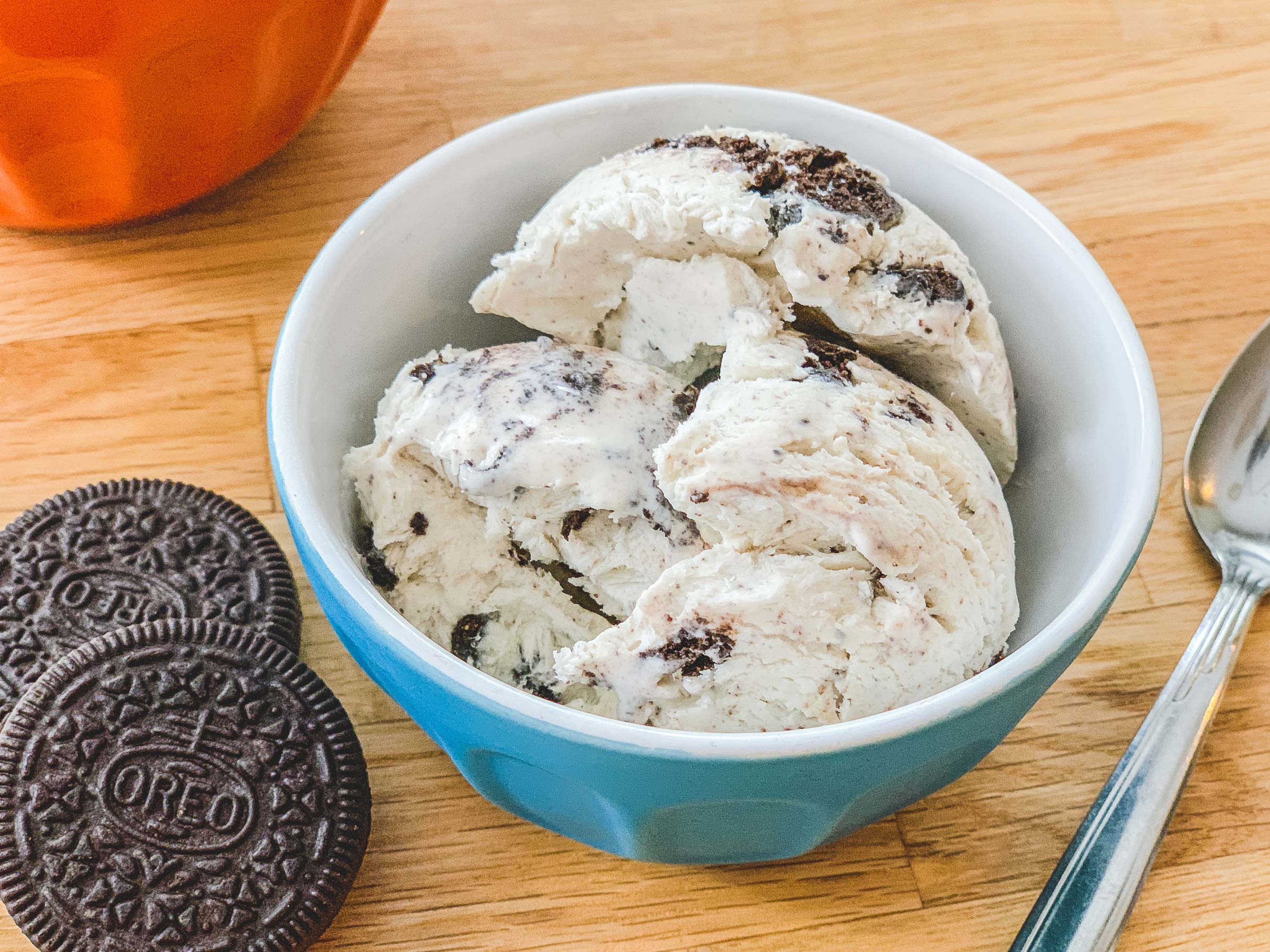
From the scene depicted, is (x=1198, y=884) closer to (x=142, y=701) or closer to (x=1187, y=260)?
(x=1187, y=260)

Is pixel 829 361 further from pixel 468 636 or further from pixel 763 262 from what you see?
pixel 468 636

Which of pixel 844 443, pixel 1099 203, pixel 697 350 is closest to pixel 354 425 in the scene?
pixel 697 350

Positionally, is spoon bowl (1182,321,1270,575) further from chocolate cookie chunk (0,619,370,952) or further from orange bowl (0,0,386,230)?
orange bowl (0,0,386,230)

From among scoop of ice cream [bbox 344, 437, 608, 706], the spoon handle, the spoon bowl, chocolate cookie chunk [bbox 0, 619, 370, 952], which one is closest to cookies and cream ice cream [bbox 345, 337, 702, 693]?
scoop of ice cream [bbox 344, 437, 608, 706]

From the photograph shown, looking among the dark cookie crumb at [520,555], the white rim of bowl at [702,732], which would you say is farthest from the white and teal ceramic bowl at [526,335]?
the dark cookie crumb at [520,555]

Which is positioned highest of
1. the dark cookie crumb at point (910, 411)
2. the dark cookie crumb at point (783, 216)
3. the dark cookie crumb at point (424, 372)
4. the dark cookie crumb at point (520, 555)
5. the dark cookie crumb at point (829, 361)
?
the dark cookie crumb at point (783, 216)

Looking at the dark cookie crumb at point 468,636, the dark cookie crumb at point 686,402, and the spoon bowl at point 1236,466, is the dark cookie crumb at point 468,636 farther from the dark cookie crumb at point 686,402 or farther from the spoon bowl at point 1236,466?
the spoon bowl at point 1236,466
